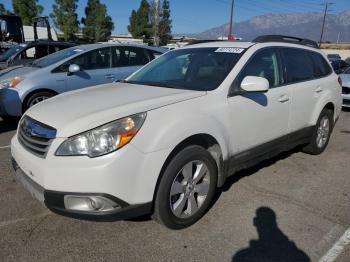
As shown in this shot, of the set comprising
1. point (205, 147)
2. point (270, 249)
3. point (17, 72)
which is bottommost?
point (270, 249)

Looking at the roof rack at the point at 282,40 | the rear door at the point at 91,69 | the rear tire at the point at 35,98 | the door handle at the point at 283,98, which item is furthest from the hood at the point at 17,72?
the door handle at the point at 283,98

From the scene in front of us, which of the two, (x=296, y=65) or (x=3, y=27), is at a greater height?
(x=3, y=27)

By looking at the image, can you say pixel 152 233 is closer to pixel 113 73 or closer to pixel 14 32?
pixel 113 73

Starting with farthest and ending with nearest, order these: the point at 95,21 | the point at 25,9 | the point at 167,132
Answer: the point at 95,21 → the point at 25,9 → the point at 167,132

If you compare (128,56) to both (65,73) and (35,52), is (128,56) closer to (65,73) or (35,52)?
(65,73)

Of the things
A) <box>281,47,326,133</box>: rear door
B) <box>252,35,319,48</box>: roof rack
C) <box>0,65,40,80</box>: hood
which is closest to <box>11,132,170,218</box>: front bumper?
<box>281,47,326,133</box>: rear door

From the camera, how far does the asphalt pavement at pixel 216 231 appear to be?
2.91 meters

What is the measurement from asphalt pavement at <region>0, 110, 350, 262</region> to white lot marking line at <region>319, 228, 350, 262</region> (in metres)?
0.03

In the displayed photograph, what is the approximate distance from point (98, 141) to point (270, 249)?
1687 millimetres

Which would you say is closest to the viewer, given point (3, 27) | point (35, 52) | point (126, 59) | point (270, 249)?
point (270, 249)

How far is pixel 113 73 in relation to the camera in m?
7.53

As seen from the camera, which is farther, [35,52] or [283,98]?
[35,52]

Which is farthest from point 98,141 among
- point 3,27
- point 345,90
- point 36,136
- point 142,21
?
point 142,21

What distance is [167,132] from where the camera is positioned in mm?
2887
